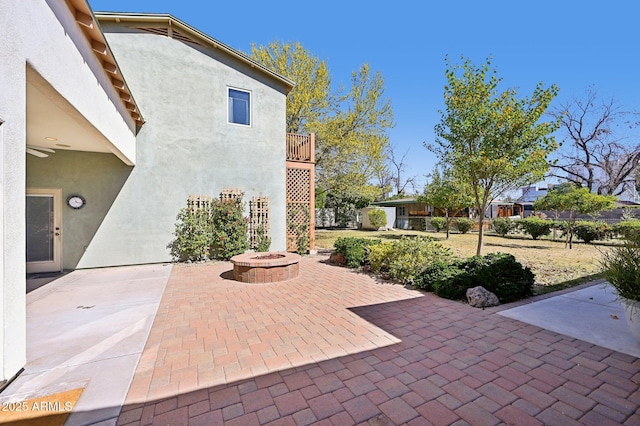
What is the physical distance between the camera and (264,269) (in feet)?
21.4

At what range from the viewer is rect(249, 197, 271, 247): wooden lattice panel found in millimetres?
9852

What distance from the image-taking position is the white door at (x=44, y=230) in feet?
24.1

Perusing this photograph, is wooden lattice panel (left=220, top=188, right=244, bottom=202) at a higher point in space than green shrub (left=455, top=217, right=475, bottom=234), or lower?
higher

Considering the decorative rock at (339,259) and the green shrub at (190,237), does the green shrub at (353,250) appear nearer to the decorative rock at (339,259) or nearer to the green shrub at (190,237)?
the decorative rock at (339,259)

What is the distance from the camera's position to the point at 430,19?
8984 millimetres

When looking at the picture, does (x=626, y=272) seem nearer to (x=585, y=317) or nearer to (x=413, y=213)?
(x=585, y=317)

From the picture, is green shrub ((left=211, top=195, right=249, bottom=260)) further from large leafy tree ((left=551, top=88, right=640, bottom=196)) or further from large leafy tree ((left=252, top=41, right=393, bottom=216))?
large leafy tree ((left=551, top=88, right=640, bottom=196))

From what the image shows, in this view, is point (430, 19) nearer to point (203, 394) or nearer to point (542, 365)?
point (542, 365)

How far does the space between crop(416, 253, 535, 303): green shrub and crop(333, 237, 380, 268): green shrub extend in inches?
106

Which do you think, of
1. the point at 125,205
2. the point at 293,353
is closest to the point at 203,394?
the point at 293,353

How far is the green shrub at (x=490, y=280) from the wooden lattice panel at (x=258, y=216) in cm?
627

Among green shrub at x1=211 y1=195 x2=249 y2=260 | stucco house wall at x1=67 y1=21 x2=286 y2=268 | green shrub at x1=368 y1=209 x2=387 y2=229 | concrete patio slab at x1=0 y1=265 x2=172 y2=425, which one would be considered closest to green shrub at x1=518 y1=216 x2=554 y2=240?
green shrub at x1=368 y1=209 x2=387 y2=229

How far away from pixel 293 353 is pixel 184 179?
24.9 feet

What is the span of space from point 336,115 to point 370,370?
1319 cm
